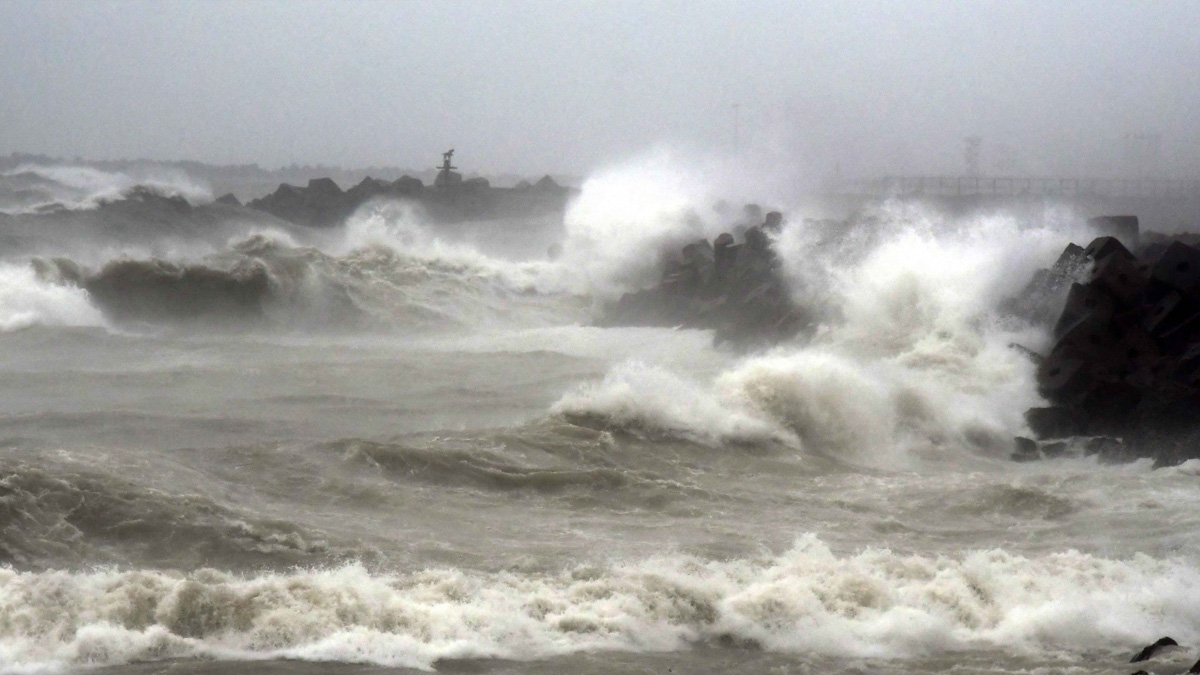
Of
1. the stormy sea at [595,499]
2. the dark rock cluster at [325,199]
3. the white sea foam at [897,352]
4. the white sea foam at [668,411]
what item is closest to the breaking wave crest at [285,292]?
the stormy sea at [595,499]

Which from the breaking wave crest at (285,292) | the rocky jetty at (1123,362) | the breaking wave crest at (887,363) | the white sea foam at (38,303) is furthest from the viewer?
the breaking wave crest at (285,292)

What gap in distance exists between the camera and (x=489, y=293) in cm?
2956

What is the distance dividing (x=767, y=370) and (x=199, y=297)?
13598mm

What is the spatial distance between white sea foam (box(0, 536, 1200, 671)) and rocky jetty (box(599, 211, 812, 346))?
11.5m

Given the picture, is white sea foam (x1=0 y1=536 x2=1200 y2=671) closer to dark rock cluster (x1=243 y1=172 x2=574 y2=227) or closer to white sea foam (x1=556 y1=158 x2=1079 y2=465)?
white sea foam (x1=556 y1=158 x2=1079 y2=465)

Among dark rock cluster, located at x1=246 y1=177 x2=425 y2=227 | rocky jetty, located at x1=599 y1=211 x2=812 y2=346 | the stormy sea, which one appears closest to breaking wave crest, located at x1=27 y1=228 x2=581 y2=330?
Answer: the stormy sea

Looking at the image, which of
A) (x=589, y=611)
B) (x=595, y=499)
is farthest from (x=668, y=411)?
(x=589, y=611)

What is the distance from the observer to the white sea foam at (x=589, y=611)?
676 centimetres

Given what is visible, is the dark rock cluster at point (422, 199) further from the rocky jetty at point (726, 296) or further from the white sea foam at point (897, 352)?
the white sea foam at point (897, 352)

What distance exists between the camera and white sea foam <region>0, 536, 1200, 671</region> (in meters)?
6.76

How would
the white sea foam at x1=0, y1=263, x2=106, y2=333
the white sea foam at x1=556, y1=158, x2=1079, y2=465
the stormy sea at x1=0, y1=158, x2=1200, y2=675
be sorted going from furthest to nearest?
the white sea foam at x1=0, y1=263, x2=106, y2=333, the white sea foam at x1=556, y1=158, x2=1079, y2=465, the stormy sea at x1=0, y1=158, x2=1200, y2=675

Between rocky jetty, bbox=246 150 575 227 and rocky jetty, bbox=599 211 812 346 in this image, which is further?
rocky jetty, bbox=246 150 575 227

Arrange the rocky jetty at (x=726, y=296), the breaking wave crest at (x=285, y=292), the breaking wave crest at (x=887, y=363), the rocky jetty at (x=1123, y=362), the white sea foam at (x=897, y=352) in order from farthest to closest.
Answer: the breaking wave crest at (x=285, y=292)
the rocky jetty at (x=726, y=296)
the white sea foam at (x=897, y=352)
the breaking wave crest at (x=887, y=363)
the rocky jetty at (x=1123, y=362)

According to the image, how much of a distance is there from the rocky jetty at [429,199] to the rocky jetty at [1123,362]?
1269 inches
